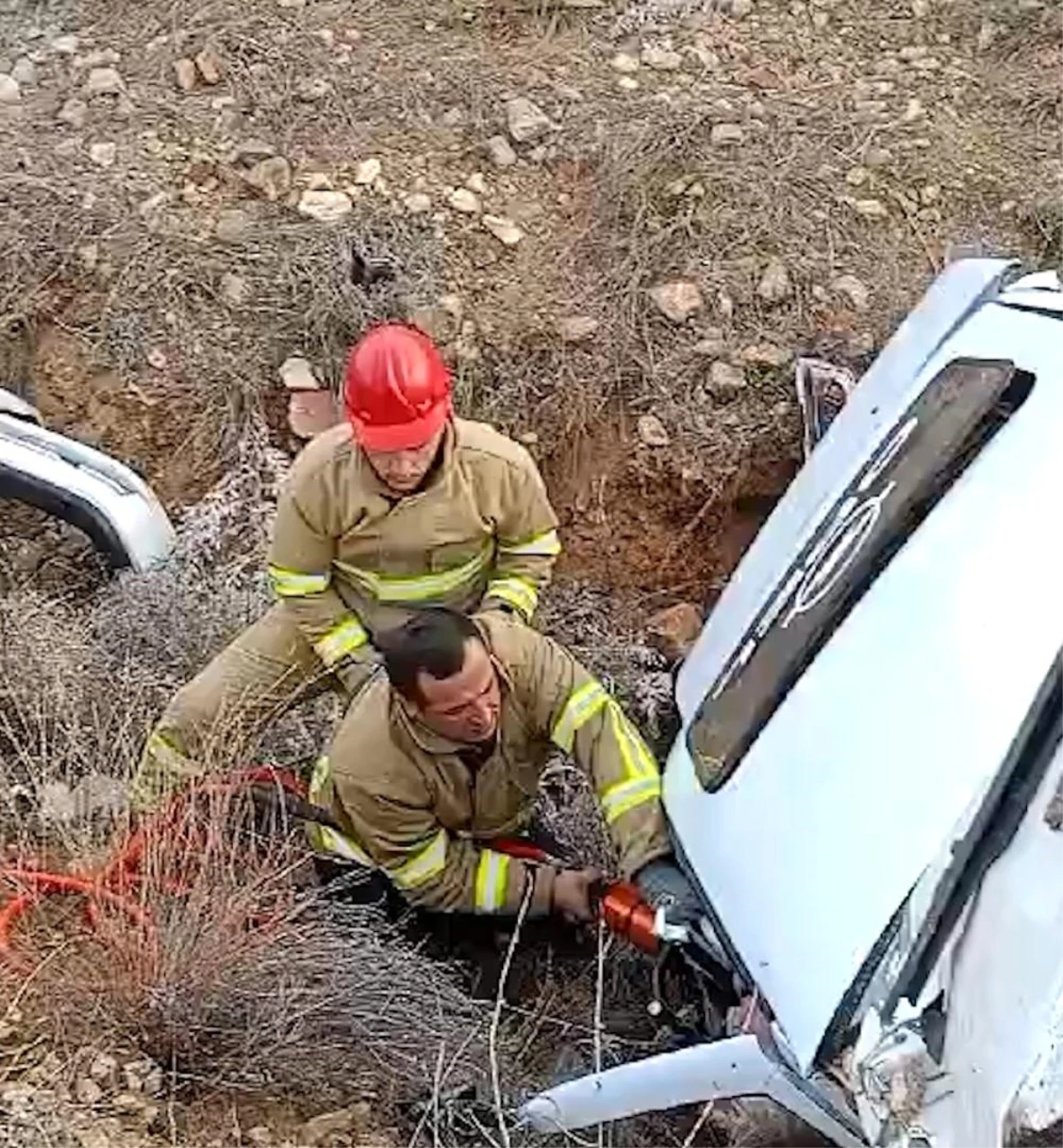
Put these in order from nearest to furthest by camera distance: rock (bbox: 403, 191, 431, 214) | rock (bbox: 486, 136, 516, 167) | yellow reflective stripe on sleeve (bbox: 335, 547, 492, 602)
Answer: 1. yellow reflective stripe on sleeve (bbox: 335, 547, 492, 602)
2. rock (bbox: 403, 191, 431, 214)
3. rock (bbox: 486, 136, 516, 167)

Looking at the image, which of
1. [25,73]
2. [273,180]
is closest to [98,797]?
[273,180]

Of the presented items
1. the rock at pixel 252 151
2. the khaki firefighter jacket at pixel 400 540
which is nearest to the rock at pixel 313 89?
the rock at pixel 252 151

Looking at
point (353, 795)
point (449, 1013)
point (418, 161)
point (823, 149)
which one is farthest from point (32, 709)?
point (823, 149)

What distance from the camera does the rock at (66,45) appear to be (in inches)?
272

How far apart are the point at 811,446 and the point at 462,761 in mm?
1178

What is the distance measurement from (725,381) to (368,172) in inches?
54.7

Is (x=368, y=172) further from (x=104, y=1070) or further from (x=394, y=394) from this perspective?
(x=104, y=1070)

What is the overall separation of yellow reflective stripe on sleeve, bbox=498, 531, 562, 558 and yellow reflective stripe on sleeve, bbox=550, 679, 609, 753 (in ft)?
1.83

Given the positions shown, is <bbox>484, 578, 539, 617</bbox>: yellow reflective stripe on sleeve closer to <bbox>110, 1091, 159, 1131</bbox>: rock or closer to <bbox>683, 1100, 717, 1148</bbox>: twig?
<bbox>683, 1100, 717, 1148</bbox>: twig

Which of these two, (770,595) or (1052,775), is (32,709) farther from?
(1052,775)

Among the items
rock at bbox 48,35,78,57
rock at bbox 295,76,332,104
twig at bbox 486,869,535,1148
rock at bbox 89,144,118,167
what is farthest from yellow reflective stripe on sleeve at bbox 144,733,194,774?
rock at bbox 48,35,78,57

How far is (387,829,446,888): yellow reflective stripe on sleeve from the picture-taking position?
427 centimetres

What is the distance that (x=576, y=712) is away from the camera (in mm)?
4141

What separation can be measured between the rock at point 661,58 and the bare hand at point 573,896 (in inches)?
129
